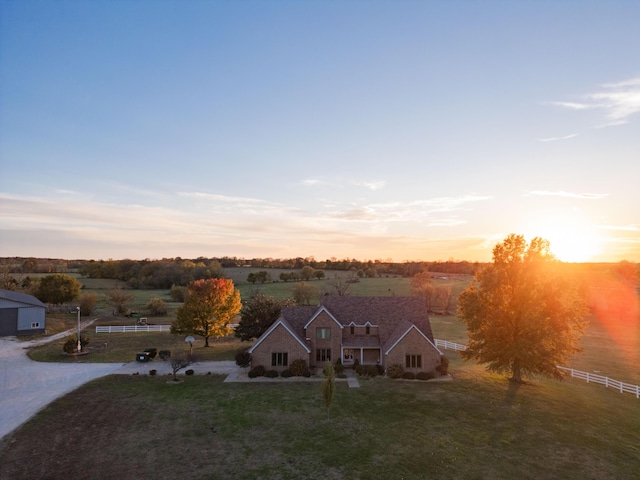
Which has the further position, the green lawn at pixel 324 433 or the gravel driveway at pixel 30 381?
the gravel driveway at pixel 30 381

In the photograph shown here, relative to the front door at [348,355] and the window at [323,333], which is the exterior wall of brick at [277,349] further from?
the front door at [348,355]

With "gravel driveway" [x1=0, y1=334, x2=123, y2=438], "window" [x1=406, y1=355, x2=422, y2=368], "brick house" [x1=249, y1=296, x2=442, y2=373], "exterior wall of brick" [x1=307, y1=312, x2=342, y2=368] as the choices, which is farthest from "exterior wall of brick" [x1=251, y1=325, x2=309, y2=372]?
"gravel driveway" [x1=0, y1=334, x2=123, y2=438]

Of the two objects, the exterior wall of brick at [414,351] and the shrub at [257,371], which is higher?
the exterior wall of brick at [414,351]

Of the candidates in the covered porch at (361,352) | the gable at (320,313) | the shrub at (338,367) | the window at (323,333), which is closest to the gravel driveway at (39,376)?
the gable at (320,313)

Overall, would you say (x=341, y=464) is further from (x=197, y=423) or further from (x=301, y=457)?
(x=197, y=423)

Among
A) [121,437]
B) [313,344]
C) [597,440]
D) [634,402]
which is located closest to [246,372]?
[313,344]

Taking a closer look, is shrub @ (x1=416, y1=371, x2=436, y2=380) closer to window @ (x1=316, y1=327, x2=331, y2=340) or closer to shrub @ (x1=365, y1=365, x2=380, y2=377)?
shrub @ (x1=365, y1=365, x2=380, y2=377)

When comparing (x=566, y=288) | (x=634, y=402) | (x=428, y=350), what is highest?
(x=566, y=288)

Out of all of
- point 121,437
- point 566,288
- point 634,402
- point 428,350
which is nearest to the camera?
point 121,437
